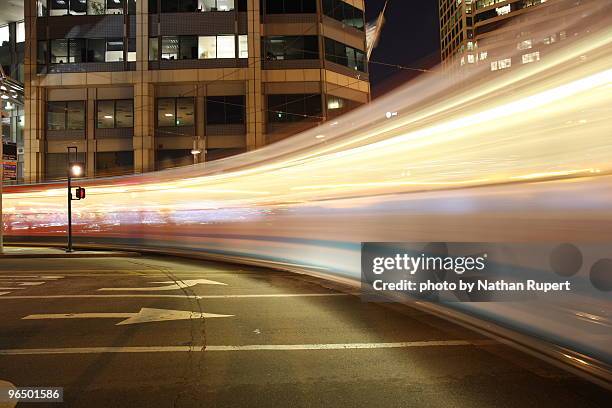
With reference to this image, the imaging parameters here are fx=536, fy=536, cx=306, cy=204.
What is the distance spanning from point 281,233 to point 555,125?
9.24 metres

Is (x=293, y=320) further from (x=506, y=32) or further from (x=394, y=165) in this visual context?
(x=506, y=32)

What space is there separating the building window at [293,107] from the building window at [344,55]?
3.45m

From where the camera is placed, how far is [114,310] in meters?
8.84

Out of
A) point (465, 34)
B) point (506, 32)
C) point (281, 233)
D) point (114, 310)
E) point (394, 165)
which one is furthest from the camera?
point (465, 34)

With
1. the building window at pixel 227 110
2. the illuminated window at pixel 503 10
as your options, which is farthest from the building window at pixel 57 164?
the illuminated window at pixel 503 10

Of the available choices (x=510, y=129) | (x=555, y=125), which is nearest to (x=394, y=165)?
(x=510, y=129)

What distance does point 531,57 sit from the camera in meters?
8.97

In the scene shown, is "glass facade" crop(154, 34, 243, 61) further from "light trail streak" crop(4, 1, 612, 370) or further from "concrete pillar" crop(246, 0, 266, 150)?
"light trail streak" crop(4, 1, 612, 370)

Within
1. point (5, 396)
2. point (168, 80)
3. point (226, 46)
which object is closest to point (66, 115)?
point (168, 80)

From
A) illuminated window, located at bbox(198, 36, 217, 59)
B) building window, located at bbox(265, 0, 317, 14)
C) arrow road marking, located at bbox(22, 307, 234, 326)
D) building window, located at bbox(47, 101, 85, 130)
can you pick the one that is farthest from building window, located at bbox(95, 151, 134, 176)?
arrow road marking, located at bbox(22, 307, 234, 326)

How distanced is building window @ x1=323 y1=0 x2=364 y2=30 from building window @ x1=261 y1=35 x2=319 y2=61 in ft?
9.00

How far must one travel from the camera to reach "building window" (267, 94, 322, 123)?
37.2m

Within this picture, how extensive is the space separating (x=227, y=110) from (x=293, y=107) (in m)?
4.60

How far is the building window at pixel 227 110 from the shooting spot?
3716 cm
